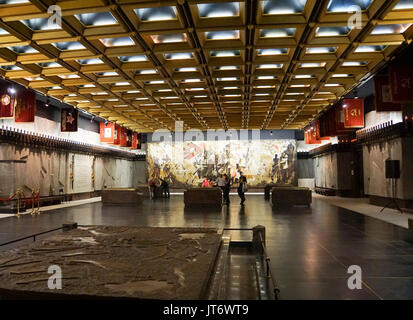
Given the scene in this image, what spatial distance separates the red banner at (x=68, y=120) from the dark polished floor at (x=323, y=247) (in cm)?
599

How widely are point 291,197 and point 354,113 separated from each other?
469 centimetres

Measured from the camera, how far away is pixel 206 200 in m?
13.7

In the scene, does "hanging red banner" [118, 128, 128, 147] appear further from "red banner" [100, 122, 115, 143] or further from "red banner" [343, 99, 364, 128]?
"red banner" [343, 99, 364, 128]

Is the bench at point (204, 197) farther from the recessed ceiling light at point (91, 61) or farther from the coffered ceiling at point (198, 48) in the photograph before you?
the recessed ceiling light at point (91, 61)

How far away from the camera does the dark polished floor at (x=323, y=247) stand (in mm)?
3789

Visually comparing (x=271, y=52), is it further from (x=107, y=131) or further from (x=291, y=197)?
(x=107, y=131)

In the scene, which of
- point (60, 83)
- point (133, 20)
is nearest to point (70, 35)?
point (133, 20)

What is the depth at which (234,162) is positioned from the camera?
24812 mm

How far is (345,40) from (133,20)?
5.55 m

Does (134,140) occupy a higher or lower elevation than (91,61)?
lower

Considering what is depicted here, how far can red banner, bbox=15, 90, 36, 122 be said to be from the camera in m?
11.2

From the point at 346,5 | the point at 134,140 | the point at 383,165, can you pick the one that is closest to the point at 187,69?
the point at 346,5
